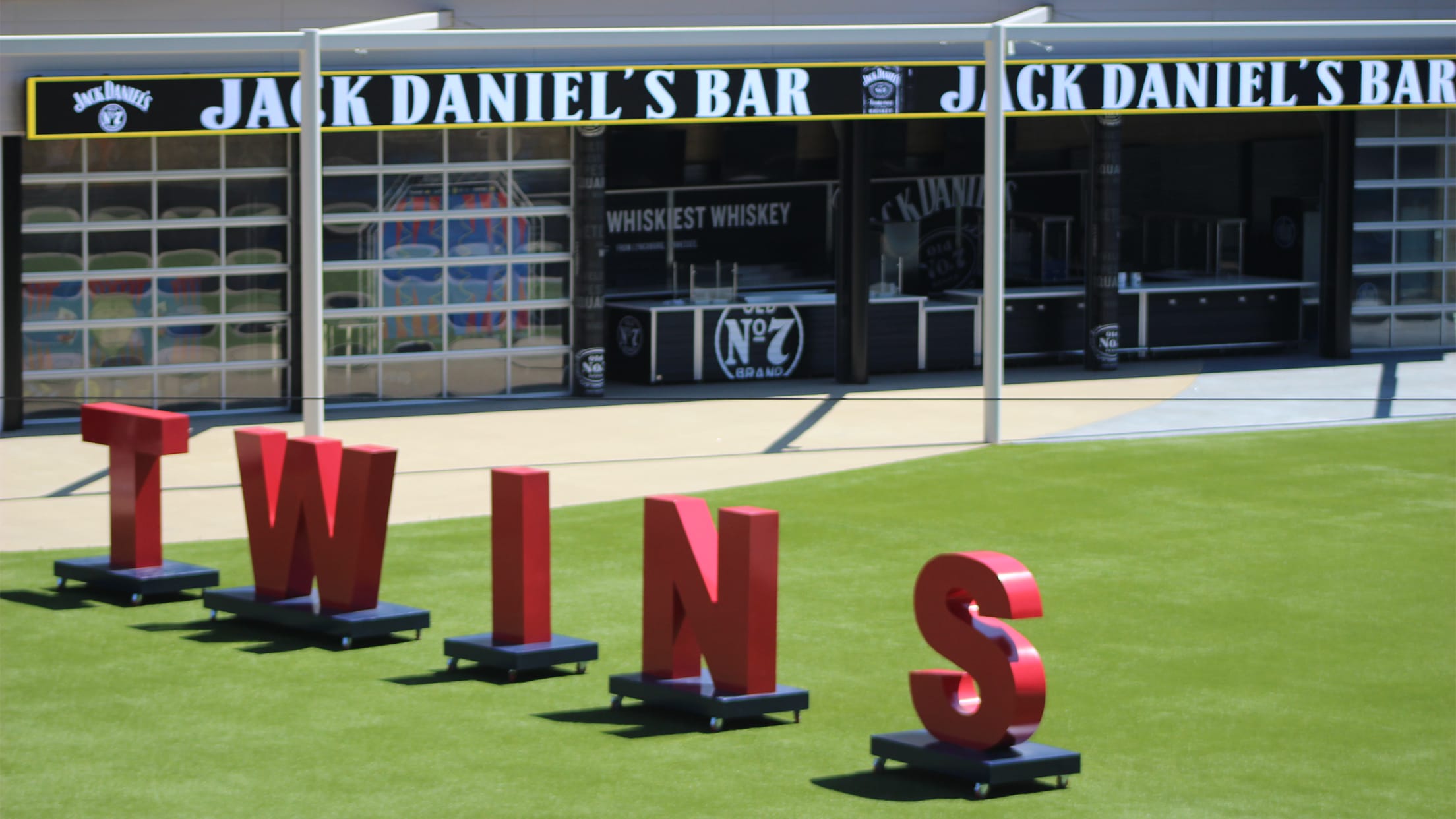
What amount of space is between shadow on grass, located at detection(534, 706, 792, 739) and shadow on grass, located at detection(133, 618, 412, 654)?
201cm

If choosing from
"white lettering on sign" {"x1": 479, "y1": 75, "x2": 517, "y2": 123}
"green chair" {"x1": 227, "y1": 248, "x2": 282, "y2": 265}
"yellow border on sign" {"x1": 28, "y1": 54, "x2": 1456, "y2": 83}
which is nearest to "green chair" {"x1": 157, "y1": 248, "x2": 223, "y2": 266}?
"green chair" {"x1": 227, "y1": 248, "x2": 282, "y2": 265}

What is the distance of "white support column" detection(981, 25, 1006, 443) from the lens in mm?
18297

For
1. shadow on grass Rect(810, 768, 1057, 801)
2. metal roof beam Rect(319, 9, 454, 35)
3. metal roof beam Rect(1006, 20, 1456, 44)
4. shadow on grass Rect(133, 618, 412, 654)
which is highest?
metal roof beam Rect(319, 9, 454, 35)

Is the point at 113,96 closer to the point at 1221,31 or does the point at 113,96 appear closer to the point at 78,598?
the point at 78,598

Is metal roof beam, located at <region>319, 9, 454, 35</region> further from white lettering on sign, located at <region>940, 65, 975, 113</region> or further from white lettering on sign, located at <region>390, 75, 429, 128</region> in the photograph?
white lettering on sign, located at <region>940, 65, 975, 113</region>

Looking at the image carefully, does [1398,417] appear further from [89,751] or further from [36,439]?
[89,751]

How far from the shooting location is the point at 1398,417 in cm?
2034

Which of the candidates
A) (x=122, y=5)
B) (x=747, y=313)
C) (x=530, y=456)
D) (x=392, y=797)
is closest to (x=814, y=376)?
(x=747, y=313)

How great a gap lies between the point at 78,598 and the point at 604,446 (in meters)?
6.96

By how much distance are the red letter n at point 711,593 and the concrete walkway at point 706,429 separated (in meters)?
5.89

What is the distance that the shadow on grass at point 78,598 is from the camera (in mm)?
12430

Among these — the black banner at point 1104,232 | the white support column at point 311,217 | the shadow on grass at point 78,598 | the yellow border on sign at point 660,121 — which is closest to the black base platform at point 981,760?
the shadow on grass at point 78,598

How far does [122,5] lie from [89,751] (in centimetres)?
1244

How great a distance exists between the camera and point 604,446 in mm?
18844
